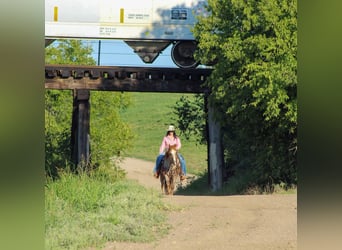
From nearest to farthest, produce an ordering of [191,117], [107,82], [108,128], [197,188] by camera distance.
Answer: [107,82]
[197,188]
[191,117]
[108,128]

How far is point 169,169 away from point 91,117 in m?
14.3

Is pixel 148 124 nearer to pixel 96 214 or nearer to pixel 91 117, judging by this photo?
pixel 91 117

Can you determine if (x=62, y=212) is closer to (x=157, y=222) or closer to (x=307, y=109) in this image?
(x=157, y=222)

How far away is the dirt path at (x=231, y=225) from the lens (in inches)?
324

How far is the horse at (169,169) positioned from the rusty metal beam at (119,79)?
7783mm

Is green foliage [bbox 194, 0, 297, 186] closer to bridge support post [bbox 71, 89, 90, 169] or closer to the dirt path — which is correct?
the dirt path

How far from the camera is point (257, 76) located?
1548 cm

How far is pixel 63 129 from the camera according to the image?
82.4 ft

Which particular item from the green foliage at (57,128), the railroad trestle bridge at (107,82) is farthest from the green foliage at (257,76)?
the green foliage at (57,128)

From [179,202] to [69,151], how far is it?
11.9m

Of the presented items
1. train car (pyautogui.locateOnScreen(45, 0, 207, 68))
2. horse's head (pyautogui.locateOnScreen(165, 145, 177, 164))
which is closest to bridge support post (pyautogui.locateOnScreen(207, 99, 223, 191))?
train car (pyautogui.locateOnScreen(45, 0, 207, 68))

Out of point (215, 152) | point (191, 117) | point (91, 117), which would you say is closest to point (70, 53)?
point (91, 117)

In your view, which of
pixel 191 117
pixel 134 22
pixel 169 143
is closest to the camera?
pixel 169 143

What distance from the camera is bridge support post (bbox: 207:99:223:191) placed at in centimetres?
1960
